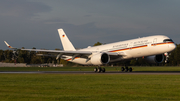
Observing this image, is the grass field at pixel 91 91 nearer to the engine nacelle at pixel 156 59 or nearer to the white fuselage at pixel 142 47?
the white fuselage at pixel 142 47

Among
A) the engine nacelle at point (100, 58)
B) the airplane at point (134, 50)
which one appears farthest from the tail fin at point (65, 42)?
the engine nacelle at point (100, 58)

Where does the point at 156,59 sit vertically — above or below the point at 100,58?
below

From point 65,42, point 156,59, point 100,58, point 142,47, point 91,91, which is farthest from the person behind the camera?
point 65,42

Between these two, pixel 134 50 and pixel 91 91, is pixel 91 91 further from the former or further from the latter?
pixel 134 50

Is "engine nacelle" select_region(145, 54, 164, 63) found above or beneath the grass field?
above

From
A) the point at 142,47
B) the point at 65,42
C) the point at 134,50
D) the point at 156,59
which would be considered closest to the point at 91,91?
the point at 142,47

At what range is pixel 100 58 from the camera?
3822cm

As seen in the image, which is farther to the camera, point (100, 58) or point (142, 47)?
point (100, 58)

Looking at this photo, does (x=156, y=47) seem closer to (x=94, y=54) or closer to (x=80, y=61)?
(x=94, y=54)

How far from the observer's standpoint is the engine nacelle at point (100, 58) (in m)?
38.5

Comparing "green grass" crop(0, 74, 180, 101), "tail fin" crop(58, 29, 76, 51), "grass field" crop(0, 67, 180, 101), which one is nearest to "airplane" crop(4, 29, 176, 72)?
"tail fin" crop(58, 29, 76, 51)

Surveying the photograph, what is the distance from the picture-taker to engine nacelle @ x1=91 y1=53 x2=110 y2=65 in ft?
126

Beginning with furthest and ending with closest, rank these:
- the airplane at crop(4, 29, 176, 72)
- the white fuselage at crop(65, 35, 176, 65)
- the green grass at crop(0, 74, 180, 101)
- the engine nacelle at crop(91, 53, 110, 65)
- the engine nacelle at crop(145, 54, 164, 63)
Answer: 1. the engine nacelle at crop(145, 54, 164, 63)
2. the engine nacelle at crop(91, 53, 110, 65)
3. the airplane at crop(4, 29, 176, 72)
4. the white fuselage at crop(65, 35, 176, 65)
5. the green grass at crop(0, 74, 180, 101)

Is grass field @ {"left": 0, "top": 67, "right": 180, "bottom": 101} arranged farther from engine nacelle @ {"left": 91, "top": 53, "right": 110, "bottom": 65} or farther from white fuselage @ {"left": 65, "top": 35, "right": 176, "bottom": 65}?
engine nacelle @ {"left": 91, "top": 53, "right": 110, "bottom": 65}
